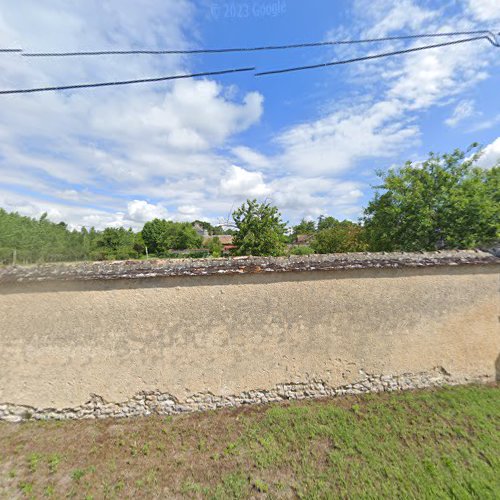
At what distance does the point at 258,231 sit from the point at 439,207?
11587 millimetres

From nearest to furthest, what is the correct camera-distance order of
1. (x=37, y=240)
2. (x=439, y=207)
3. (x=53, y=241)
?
1. (x=439, y=207)
2. (x=37, y=240)
3. (x=53, y=241)

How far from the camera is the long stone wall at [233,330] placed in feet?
12.9

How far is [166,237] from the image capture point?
Answer: 163 ft

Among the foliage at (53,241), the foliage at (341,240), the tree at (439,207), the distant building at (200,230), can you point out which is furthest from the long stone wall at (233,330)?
the distant building at (200,230)

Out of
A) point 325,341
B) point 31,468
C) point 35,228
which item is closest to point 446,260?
point 325,341

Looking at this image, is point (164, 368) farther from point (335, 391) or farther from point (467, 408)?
point (467, 408)

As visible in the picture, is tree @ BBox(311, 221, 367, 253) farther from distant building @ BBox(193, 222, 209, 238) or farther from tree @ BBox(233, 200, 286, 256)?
distant building @ BBox(193, 222, 209, 238)

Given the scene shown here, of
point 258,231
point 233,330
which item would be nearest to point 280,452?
point 233,330

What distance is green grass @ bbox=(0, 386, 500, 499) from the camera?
9.13ft

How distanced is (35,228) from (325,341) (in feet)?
142

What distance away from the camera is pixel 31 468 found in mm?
3055

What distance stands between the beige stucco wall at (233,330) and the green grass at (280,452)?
1.62 feet

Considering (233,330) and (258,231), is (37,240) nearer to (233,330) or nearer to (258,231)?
(258,231)

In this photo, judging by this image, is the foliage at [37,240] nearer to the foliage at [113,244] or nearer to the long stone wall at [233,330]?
the foliage at [113,244]
